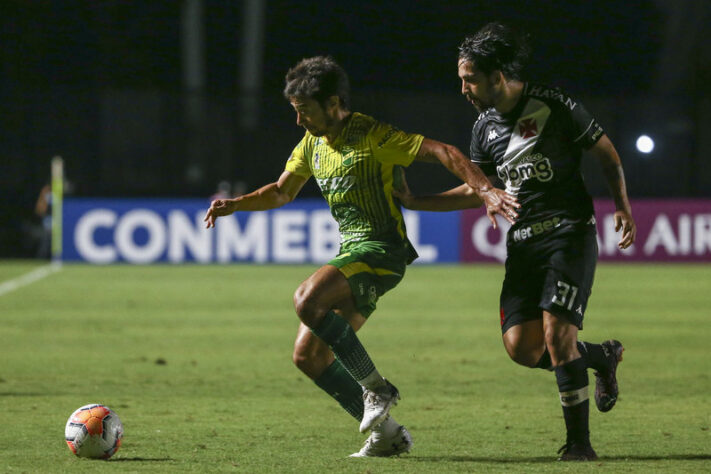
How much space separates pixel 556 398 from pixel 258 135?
700 inches

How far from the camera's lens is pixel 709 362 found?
11.3m

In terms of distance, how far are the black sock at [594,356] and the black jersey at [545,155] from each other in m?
0.75

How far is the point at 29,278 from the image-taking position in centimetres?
2145

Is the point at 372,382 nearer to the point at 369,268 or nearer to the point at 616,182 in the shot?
the point at 369,268

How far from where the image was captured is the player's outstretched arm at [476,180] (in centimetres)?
637

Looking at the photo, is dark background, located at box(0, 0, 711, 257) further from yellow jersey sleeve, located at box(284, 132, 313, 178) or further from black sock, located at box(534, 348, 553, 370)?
black sock, located at box(534, 348, 553, 370)

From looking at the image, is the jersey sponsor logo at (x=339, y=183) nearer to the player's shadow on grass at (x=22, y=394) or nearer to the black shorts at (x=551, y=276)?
the black shorts at (x=551, y=276)

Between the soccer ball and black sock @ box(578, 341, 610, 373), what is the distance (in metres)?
2.55

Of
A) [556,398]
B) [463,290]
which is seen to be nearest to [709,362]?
[556,398]

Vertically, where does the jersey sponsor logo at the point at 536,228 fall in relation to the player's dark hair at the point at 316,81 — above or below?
below

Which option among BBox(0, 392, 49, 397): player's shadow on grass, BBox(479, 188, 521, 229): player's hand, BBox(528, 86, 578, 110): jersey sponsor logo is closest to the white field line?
BBox(0, 392, 49, 397): player's shadow on grass

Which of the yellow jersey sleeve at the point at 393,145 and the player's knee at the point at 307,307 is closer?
the player's knee at the point at 307,307

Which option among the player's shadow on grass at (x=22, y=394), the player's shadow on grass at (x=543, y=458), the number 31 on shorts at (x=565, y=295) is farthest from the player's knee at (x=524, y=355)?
the player's shadow on grass at (x=22, y=394)

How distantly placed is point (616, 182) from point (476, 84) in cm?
91
